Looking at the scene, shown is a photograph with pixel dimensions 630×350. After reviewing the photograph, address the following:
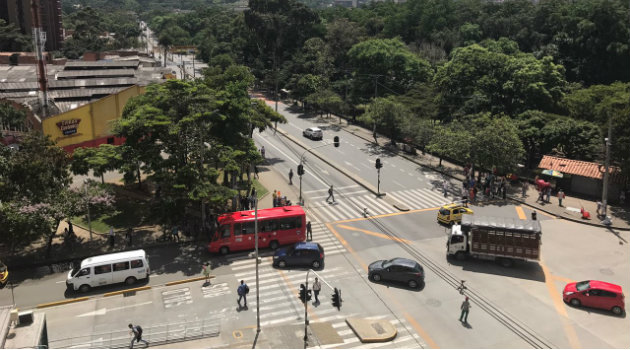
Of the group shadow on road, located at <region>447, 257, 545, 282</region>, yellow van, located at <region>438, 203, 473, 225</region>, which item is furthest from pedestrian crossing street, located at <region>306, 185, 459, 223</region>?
shadow on road, located at <region>447, 257, 545, 282</region>

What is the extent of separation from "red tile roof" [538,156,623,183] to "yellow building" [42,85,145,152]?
1643 inches

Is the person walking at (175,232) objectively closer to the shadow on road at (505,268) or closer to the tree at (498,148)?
the shadow on road at (505,268)

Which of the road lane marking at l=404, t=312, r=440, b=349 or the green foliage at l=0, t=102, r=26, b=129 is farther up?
the green foliage at l=0, t=102, r=26, b=129

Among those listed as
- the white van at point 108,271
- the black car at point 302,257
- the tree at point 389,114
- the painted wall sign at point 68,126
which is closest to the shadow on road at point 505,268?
the black car at point 302,257

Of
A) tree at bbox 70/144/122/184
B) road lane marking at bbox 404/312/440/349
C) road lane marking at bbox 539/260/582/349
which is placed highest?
tree at bbox 70/144/122/184

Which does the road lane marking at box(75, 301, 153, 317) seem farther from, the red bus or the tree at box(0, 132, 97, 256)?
the tree at box(0, 132, 97, 256)

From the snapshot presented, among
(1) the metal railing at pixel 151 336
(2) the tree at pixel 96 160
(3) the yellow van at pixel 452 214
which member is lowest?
(1) the metal railing at pixel 151 336

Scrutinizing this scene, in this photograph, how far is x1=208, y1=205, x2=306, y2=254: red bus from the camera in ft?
116

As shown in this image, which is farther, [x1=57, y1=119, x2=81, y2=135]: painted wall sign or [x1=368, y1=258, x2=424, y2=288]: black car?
[x1=57, y1=119, x2=81, y2=135]: painted wall sign

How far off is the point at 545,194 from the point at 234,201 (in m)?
26.3

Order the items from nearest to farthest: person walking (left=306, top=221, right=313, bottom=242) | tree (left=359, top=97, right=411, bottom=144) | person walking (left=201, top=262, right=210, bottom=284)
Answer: person walking (left=201, top=262, right=210, bottom=284) → person walking (left=306, top=221, right=313, bottom=242) → tree (left=359, top=97, right=411, bottom=144)

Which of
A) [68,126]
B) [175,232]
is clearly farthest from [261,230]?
[68,126]

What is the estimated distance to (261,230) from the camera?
3588cm

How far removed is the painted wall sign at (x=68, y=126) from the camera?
54022mm
